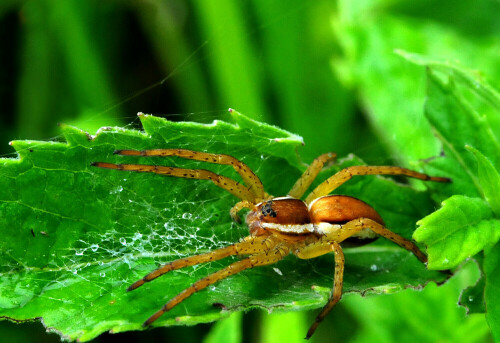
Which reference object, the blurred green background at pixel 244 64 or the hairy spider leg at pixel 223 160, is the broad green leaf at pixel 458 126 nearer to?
the hairy spider leg at pixel 223 160

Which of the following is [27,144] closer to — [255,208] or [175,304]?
[175,304]

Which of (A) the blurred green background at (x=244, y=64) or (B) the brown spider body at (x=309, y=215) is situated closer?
(B) the brown spider body at (x=309, y=215)

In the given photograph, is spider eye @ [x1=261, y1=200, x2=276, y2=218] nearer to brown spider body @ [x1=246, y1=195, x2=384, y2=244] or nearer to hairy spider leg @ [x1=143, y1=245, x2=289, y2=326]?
brown spider body @ [x1=246, y1=195, x2=384, y2=244]

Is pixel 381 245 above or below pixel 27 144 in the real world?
below

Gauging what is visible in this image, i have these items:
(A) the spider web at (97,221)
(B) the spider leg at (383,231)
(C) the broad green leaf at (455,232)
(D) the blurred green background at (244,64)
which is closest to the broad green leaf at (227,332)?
(D) the blurred green background at (244,64)

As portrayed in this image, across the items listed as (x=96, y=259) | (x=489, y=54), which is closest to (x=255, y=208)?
(x=96, y=259)

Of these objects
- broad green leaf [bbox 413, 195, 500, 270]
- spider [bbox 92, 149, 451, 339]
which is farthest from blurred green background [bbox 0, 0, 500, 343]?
broad green leaf [bbox 413, 195, 500, 270]

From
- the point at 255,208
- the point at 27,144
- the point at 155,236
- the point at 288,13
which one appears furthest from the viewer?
the point at 288,13

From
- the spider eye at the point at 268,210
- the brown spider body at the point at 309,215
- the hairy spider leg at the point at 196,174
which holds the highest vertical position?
the hairy spider leg at the point at 196,174
